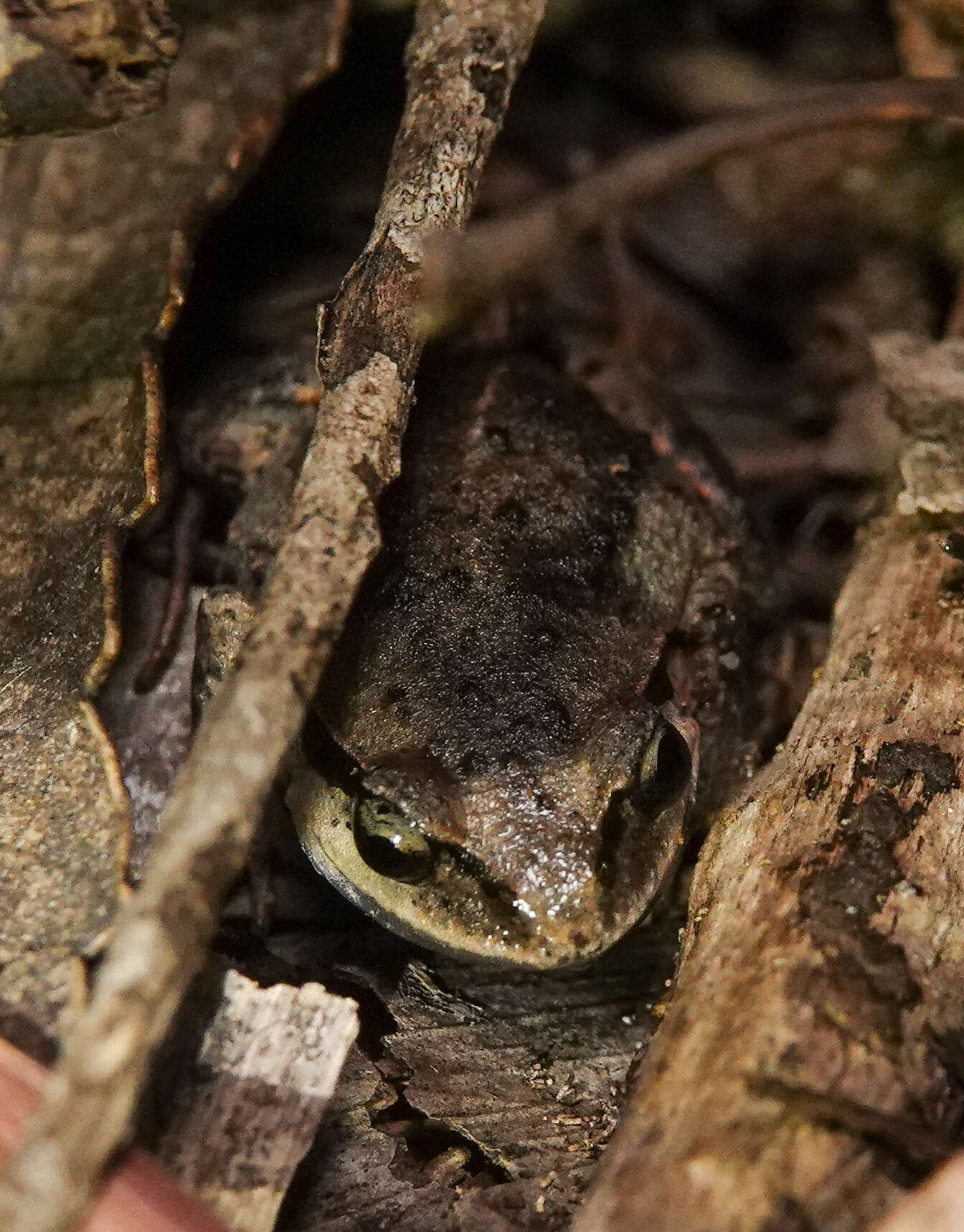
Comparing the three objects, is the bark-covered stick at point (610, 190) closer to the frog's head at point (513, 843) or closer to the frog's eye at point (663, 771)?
the frog's head at point (513, 843)

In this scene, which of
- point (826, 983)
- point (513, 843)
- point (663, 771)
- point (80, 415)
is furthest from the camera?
point (80, 415)

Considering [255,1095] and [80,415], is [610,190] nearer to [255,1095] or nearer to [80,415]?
[80,415]

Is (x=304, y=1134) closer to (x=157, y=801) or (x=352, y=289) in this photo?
(x=157, y=801)

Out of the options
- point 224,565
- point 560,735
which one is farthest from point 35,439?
point 560,735

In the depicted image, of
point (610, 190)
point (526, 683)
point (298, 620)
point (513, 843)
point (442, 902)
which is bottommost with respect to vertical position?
point (442, 902)

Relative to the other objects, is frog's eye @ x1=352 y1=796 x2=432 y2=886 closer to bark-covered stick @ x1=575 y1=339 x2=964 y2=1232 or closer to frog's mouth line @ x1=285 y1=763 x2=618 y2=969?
frog's mouth line @ x1=285 y1=763 x2=618 y2=969

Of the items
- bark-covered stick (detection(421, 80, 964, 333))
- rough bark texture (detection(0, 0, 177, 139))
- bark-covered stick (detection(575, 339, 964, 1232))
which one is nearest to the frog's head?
bark-covered stick (detection(575, 339, 964, 1232))

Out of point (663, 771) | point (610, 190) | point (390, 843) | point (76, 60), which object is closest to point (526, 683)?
point (663, 771)
